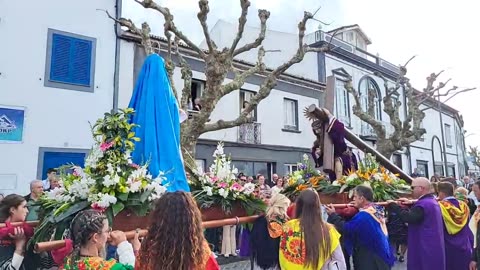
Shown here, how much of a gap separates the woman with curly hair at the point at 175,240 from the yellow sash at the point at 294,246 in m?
1.37

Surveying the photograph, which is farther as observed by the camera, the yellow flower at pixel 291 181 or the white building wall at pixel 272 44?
the white building wall at pixel 272 44

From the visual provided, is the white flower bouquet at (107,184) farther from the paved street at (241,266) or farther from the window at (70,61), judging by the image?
the window at (70,61)

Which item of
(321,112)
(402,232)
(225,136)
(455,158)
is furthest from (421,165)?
(321,112)

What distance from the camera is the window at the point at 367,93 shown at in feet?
78.6

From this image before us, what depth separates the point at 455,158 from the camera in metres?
34.8

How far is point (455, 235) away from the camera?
5.46 metres

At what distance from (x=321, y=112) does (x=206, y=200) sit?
9.04 ft

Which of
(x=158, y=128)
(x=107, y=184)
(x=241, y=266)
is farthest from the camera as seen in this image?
(x=241, y=266)

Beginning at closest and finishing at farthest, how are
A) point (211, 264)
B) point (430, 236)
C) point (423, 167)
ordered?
point (211, 264) → point (430, 236) → point (423, 167)

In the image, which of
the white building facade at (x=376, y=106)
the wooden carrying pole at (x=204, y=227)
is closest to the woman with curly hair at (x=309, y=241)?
the wooden carrying pole at (x=204, y=227)

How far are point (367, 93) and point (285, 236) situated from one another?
22215 millimetres

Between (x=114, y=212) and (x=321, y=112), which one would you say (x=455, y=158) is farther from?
(x=114, y=212)

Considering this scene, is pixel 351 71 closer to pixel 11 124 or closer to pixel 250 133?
pixel 250 133

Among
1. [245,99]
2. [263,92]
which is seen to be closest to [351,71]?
[245,99]
